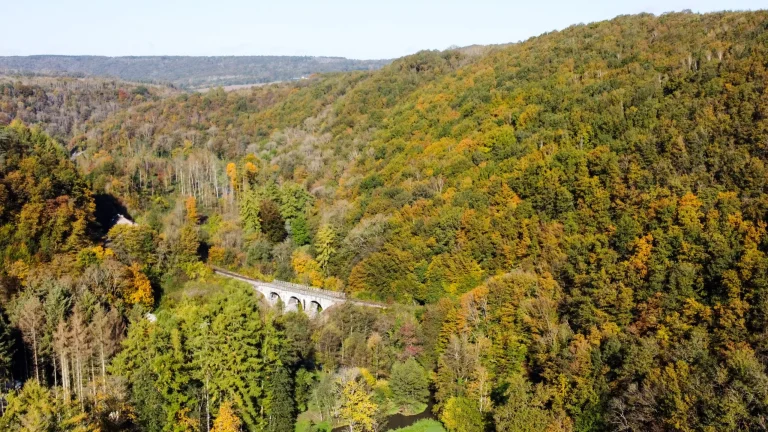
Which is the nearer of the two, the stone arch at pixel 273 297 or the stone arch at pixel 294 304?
the stone arch at pixel 294 304

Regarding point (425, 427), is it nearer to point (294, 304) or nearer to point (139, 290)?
point (294, 304)

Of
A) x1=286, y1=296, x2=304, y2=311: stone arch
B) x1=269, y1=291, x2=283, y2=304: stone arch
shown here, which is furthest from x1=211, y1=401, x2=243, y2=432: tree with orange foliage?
x1=269, y1=291, x2=283, y2=304: stone arch

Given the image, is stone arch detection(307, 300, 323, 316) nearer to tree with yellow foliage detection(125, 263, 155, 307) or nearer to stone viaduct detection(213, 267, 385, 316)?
stone viaduct detection(213, 267, 385, 316)

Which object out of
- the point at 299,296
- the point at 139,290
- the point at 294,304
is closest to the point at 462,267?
the point at 299,296

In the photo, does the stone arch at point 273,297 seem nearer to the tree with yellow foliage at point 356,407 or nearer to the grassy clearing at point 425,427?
the grassy clearing at point 425,427

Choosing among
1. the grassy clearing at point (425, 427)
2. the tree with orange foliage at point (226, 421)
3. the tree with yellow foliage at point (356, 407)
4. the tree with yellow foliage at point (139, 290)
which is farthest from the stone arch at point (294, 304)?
the tree with orange foliage at point (226, 421)
